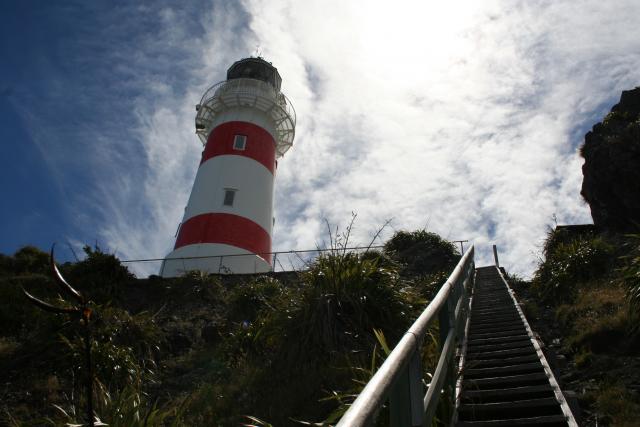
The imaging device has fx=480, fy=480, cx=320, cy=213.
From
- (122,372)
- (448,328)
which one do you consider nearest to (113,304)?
(122,372)

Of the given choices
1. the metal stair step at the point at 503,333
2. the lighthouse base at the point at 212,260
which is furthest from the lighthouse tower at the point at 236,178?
the metal stair step at the point at 503,333

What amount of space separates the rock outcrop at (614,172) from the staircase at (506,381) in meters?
8.68

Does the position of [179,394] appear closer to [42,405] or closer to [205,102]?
[42,405]

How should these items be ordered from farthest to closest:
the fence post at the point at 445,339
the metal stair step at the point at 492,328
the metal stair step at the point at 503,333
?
the metal stair step at the point at 492,328
the metal stair step at the point at 503,333
the fence post at the point at 445,339

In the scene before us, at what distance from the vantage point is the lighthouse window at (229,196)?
62.4ft

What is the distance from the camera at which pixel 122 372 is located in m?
7.69

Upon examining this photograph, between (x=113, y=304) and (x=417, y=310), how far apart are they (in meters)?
8.36

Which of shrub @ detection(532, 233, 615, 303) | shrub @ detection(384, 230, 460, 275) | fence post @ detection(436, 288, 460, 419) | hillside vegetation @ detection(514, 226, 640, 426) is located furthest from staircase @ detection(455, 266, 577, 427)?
shrub @ detection(384, 230, 460, 275)

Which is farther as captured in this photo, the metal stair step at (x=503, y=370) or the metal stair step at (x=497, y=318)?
the metal stair step at (x=497, y=318)

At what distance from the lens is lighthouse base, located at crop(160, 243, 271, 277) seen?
55.8 ft

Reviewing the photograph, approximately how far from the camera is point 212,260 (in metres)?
17.1

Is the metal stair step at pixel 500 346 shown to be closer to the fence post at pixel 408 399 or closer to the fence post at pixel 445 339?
the fence post at pixel 445 339

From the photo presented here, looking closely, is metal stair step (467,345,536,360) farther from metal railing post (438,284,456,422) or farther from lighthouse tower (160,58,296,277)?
lighthouse tower (160,58,296,277)

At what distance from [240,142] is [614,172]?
14161mm
